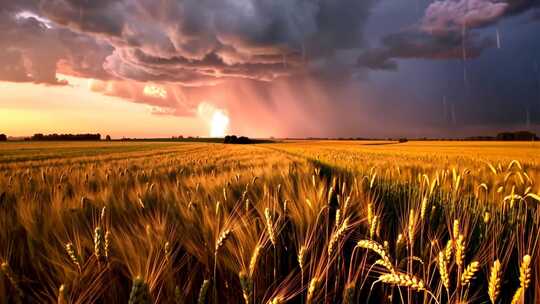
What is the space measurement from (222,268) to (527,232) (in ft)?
7.45

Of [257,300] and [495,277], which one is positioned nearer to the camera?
[495,277]

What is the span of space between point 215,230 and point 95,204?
1230mm

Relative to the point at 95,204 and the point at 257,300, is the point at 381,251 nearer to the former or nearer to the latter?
the point at 257,300

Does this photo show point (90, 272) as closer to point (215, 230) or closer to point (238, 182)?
point (215, 230)

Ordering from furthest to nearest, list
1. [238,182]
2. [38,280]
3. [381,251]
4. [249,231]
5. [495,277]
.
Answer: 1. [238,182]
2. [249,231]
3. [38,280]
4. [381,251]
5. [495,277]

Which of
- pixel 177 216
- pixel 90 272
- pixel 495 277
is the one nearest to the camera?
pixel 495 277

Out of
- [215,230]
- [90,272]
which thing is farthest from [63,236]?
[215,230]

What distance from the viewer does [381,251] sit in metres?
0.98

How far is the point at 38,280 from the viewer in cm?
139

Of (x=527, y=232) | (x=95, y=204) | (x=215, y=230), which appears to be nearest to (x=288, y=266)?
(x=215, y=230)

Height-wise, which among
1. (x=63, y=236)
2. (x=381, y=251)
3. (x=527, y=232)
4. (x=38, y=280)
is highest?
(x=381, y=251)

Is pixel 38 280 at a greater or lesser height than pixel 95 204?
lesser

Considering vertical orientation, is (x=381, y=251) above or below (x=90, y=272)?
above

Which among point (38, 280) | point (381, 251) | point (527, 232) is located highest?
point (381, 251)
